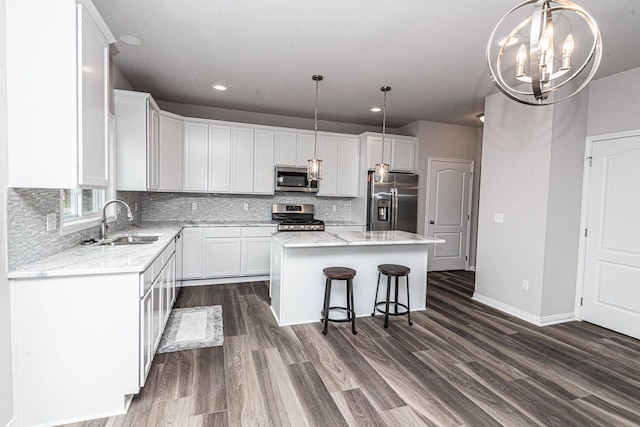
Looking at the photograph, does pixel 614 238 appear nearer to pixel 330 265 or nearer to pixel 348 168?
pixel 330 265

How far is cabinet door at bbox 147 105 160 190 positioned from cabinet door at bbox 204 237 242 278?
1081 mm

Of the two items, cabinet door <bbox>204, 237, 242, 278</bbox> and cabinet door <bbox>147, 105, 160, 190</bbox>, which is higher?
cabinet door <bbox>147, 105, 160, 190</bbox>

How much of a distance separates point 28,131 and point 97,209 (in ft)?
5.60

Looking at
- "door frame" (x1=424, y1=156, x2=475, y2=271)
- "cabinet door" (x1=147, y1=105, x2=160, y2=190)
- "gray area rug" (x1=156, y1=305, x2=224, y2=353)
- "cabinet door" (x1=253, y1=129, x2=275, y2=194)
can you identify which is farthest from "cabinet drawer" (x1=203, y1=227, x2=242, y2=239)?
"door frame" (x1=424, y1=156, x2=475, y2=271)

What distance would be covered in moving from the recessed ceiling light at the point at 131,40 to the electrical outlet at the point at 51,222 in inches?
66.6

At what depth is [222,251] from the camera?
4543 mm

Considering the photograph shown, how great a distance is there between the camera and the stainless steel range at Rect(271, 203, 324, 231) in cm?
482

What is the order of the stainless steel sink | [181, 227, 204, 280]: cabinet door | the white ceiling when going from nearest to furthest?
the white ceiling → the stainless steel sink → [181, 227, 204, 280]: cabinet door

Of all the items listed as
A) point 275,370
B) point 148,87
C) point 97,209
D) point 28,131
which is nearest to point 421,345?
point 275,370

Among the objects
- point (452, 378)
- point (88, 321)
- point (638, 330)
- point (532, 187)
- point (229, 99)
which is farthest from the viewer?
point (229, 99)

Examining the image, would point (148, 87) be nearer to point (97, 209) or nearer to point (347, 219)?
point (97, 209)

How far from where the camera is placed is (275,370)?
2404 mm

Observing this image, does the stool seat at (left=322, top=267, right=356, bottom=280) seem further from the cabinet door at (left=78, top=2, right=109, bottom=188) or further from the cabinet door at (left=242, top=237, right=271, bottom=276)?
the cabinet door at (left=78, top=2, right=109, bottom=188)

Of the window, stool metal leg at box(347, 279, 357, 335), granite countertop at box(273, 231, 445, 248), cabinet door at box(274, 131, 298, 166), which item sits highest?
cabinet door at box(274, 131, 298, 166)
